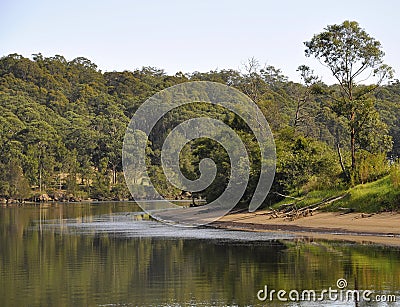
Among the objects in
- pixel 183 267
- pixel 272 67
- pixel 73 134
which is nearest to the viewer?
pixel 183 267

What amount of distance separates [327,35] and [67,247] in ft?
72.2

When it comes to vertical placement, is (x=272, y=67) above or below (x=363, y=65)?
above

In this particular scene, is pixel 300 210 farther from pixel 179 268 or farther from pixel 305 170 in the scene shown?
pixel 179 268

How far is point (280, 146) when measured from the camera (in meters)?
51.2

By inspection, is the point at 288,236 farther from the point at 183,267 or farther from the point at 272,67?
the point at 272,67

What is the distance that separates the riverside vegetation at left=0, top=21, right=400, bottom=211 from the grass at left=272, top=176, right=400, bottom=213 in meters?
0.07

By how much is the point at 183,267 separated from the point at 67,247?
989 centimetres

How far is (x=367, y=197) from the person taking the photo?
4084 centimetres

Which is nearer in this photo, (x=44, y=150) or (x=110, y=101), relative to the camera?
(x=44, y=150)

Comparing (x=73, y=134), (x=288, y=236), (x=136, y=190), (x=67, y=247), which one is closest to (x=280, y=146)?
(x=288, y=236)

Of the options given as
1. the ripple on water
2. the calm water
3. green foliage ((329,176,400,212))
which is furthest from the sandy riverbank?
the calm water

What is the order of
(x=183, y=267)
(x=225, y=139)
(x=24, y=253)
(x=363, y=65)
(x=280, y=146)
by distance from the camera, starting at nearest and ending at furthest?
(x=183, y=267), (x=24, y=253), (x=363, y=65), (x=280, y=146), (x=225, y=139)

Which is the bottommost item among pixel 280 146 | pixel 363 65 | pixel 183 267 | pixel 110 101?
pixel 183 267

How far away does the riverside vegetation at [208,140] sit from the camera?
46.8 m
